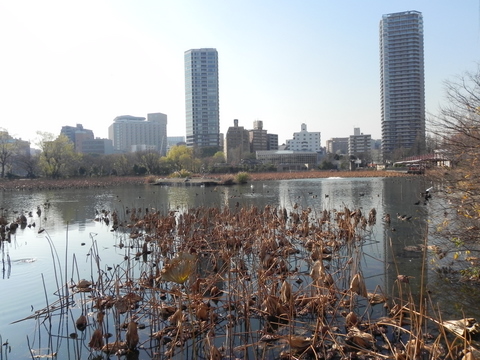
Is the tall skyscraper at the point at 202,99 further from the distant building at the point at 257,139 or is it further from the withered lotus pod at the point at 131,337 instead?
the withered lotus pod at the point at 131,337

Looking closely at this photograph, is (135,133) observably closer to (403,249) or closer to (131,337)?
(403,249)

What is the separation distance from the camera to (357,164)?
91875 millimetres

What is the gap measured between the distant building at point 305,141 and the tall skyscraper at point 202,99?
3332 cm

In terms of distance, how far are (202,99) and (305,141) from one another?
44077 mm

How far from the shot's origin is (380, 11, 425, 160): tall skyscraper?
91.8 metres

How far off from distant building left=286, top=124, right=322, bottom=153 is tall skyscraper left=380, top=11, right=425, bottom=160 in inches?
2205

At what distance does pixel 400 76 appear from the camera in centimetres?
9406

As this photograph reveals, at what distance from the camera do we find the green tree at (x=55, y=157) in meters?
60.2

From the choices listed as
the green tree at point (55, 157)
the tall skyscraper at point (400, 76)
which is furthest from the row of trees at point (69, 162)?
the tall skyscraper at point (400, 76)

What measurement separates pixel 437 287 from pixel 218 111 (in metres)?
136

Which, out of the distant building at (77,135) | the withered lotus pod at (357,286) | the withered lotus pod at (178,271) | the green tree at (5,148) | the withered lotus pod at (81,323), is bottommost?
the withered lotus pod at (81,323)

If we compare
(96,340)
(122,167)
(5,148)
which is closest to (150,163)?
(122,167)

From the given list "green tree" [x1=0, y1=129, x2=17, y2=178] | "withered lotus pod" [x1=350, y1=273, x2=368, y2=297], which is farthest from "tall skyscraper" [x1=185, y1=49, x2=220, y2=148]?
"withered lotus pod" [x1=350, y1=273, x2=368, y2=297]

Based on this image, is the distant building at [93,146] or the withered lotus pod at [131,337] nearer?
the withered lotus pod at [131,337]
